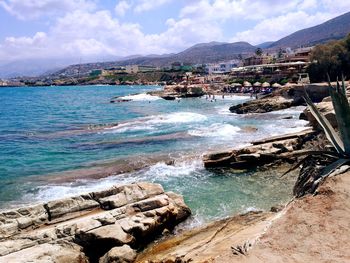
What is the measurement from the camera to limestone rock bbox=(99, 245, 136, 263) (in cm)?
980

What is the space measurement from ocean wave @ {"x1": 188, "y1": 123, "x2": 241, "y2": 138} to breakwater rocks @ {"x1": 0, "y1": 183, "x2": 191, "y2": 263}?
16218mm

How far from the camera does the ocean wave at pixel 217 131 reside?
29.5m

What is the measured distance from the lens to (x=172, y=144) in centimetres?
2688

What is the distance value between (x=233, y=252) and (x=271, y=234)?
86cm

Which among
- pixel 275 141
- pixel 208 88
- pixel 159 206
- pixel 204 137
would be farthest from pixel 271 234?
pixel 208 88

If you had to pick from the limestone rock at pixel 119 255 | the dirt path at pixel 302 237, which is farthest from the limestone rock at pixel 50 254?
the dirt path at pixel 302 237

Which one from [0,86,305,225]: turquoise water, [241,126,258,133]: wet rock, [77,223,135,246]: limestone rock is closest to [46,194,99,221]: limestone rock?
[77,223,135,246]: limestone rock

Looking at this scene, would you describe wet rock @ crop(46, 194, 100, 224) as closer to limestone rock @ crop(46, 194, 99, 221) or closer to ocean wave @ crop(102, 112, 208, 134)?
limestone rock @ crop(46, 194, 99, 221)

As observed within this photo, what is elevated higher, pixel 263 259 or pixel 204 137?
pixel 263 259

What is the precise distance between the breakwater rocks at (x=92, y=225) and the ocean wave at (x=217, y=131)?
53.2 feet

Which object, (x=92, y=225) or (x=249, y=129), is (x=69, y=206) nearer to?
(x=92, y=225)

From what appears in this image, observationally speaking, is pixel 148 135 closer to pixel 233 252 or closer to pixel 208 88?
pixel 233 252

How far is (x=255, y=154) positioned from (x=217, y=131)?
1217 centimetres

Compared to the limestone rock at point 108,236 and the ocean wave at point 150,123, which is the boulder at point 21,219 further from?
the ocean wave at point 150,123
